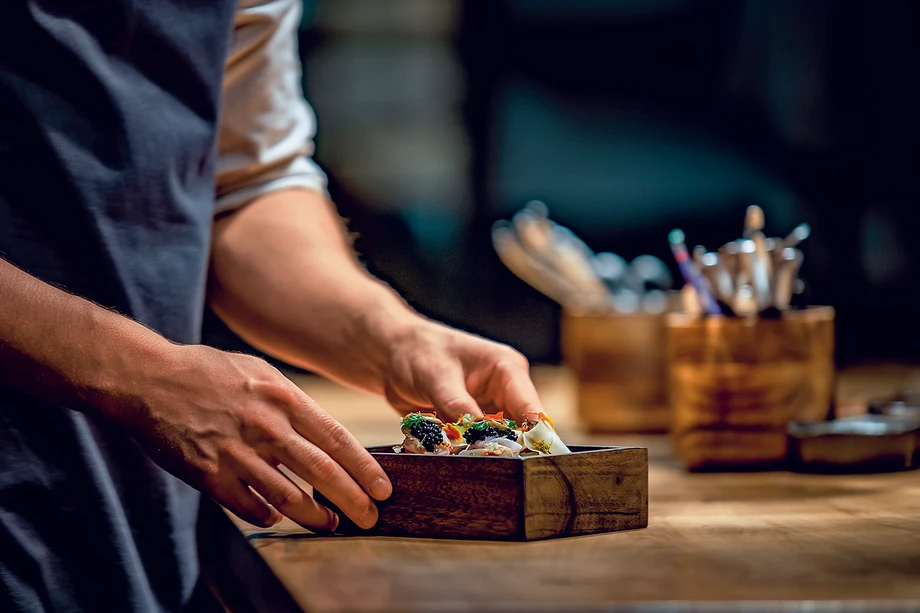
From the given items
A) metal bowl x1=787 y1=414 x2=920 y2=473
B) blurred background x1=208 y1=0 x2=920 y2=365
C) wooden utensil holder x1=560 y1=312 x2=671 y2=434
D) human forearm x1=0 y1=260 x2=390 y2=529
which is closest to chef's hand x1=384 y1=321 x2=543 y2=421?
human forearm x1=0 y1=260 x2=390 y2=529

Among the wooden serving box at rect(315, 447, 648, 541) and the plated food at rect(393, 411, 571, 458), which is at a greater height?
the plated food at rect(393, 411, 571, 458)

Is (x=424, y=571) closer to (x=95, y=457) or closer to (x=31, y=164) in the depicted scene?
(x=95, y=457)

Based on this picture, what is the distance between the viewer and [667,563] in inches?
31.8

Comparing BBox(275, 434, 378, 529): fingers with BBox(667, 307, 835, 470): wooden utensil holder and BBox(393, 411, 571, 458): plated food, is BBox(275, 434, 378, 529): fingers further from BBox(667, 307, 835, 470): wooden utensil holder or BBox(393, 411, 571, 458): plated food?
BBox(667, 307, 835, 470): wooden utensil holder

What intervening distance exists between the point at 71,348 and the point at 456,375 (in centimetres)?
41

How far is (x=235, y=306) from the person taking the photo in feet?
4.82

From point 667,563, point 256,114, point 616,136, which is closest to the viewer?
point 667,563

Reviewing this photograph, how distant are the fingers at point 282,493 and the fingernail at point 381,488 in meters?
0.05

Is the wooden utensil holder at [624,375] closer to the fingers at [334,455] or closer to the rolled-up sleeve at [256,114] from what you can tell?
the rolled-up sleeve at [256,114]

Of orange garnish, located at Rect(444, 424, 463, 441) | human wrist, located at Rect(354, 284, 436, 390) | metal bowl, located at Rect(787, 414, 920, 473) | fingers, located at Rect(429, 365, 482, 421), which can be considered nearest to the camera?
orange garnish, located at Rect(444, 424, 463, 441)

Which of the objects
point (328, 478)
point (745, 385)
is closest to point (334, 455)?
point (328, 478)

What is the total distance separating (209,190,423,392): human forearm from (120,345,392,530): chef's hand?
35 cm

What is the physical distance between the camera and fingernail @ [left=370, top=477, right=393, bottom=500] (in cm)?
91

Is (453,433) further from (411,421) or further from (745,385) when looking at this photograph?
(745,385)
